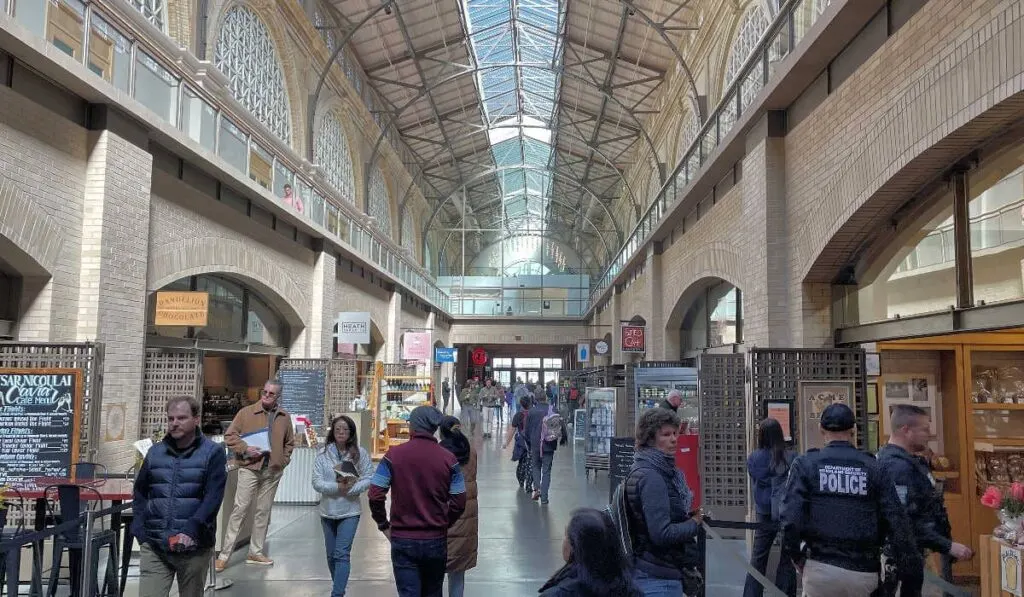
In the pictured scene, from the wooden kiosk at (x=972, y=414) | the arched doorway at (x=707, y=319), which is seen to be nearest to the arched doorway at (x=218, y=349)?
the arched doorway at (x=707, y=319)

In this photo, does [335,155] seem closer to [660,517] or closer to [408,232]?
[408,232]

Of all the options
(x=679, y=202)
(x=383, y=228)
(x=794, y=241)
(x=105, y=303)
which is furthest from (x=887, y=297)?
(x=383, y=228)

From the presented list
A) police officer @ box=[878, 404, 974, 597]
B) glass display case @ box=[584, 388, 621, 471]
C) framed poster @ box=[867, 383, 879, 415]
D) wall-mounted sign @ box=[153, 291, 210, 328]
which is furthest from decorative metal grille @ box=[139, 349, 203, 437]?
police officer @ box=[878, 404, 974, 597]

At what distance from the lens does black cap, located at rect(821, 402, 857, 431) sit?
12.7ft

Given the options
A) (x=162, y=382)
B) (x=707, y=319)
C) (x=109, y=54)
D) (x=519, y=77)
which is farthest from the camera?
(x=519, y=77)

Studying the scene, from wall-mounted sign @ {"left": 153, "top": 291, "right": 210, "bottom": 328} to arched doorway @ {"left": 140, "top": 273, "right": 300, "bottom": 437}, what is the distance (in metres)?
0.54

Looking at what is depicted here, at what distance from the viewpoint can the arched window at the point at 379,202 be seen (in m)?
25.9

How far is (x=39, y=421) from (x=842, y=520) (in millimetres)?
6790

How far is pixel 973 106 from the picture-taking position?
211 inches

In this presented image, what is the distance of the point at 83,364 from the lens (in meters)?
7.68

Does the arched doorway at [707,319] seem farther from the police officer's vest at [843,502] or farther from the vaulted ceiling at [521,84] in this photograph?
the police officer's vest at [843,502]

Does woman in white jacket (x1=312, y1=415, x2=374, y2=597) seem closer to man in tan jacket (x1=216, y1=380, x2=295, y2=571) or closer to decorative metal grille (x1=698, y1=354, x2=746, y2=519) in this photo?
man in tan jacket (x1=216, y1=380, x2=295, y2=571)

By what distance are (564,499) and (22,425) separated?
7448mm

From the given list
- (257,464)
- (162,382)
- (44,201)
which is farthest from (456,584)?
(162,382)
